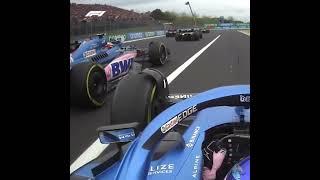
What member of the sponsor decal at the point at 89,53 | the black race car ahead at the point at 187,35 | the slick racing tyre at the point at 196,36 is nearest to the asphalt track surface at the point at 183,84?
the sponsor decal at the point at 89,53

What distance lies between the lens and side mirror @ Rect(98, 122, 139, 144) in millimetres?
2922

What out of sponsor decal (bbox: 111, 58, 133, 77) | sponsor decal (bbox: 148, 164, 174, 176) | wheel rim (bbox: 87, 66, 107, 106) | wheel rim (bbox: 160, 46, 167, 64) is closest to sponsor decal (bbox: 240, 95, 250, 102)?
sponsor decal (bbox: 148, 164, 174, 176)

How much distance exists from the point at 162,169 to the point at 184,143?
31 cm

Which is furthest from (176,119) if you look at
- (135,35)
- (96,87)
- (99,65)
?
(135,35)

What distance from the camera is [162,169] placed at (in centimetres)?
278

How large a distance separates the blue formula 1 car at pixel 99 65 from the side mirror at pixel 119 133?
1.41 m

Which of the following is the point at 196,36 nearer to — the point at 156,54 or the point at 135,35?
the point at 135,35

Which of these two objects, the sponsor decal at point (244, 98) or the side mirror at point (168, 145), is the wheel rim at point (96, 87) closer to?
the side mirror at point (168, 145)

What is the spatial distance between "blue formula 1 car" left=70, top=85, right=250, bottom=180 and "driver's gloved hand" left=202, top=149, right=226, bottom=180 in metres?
0.02
